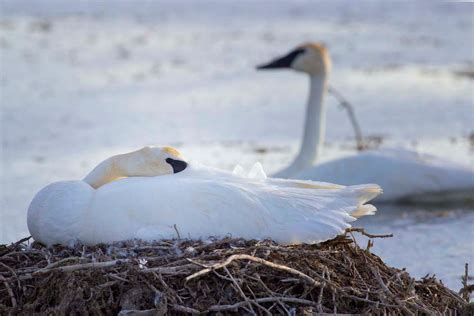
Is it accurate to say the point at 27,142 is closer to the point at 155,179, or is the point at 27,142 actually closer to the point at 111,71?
the point at 111,71

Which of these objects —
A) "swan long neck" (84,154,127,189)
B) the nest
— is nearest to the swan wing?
"swan long neck" (84,154,127,189)

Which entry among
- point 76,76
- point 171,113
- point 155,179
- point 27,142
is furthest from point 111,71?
point 155,179

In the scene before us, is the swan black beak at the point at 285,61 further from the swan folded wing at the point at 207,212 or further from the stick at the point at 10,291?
the stick at the point at 10,291

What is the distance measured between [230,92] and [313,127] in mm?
3517

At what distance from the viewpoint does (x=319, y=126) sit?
10242mm

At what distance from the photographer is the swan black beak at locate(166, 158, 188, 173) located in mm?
6195

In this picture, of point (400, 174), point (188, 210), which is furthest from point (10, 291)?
point (400, 174)

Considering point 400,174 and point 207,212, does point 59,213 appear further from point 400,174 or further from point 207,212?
point 400,174

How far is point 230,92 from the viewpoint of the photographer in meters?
13.6

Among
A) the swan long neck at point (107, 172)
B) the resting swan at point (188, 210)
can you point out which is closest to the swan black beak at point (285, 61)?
the swan long neck at point (107, 172)

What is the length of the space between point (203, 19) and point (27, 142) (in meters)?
9.76

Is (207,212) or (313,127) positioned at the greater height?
(207,212)

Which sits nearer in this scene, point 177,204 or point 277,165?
point 177,204

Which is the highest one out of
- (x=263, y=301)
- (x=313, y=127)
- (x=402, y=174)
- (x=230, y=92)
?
(x=263, y=301)
